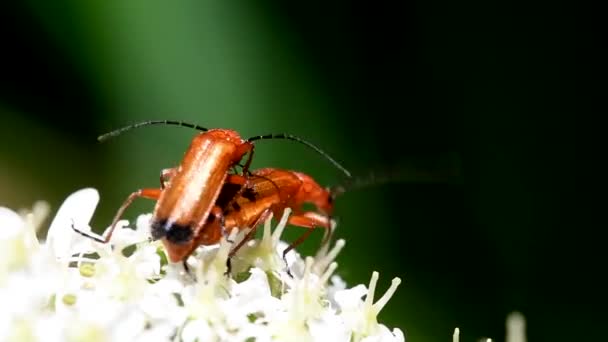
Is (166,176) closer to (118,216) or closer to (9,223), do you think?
(118,216)

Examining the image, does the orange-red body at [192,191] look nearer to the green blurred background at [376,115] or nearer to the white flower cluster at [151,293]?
the white flower cluster at [151,293]

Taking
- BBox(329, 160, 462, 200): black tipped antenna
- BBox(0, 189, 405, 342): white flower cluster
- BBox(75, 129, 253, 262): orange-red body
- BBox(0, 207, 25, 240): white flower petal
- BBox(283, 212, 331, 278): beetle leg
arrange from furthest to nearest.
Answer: BBox(329, 160, 462, 200): black tipped antenna, BBox(283, 212, 331, 278): beetle leg, BBox(0, 207, 25, 240): white flower petal, BBox(75, 129, 253, 262): orange-red body, BBox(0, 189, 405, 342): white flower cluster

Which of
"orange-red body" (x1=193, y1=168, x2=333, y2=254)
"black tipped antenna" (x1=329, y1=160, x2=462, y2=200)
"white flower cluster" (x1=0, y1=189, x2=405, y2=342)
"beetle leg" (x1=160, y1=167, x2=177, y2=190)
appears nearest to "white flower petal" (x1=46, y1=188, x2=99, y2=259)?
"white flower cluster" (x1=0, y1=189, x2=405, y2=342)

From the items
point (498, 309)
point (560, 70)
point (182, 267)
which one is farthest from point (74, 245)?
point (560, 70)

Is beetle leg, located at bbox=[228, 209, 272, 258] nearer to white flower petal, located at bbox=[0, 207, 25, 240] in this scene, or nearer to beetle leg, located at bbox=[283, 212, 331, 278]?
beetle leg, located at bbox=[283, 212, 331, 278]

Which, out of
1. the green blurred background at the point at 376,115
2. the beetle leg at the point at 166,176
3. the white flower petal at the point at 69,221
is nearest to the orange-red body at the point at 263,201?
the beetle leg at the point at 166,176

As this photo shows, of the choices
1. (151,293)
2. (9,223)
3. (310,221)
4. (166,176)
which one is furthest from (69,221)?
(310,221)

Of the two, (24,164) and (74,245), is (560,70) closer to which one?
(24,164)
